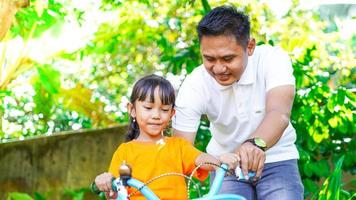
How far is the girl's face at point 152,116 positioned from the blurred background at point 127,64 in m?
2.14

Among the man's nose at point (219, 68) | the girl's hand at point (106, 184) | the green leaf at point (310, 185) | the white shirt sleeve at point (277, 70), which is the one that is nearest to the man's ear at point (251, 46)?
the white shirt sleeve at point (277, 70)

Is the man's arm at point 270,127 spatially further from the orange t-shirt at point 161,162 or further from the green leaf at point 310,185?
the green leaf at point 310,185

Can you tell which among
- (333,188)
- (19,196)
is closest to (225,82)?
(333,188)

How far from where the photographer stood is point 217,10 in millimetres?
3744

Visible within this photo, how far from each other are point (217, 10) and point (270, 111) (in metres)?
0.48

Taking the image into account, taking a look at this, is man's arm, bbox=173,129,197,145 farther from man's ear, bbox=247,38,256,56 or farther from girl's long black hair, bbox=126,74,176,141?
man's ear, bbox=247,38,256,56

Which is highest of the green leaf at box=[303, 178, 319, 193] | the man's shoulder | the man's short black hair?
the man's short black hair

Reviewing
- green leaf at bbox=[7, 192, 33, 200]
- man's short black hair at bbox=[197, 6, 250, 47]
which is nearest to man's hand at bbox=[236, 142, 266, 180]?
man's short black hair at bbox=[197, 6, 250, 47]

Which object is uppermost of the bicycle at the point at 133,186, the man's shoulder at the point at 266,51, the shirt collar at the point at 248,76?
the man's shoulder at the point at 266,51

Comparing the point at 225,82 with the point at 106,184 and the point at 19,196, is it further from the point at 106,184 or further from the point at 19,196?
the point at 19,196

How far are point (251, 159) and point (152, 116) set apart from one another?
21.7 inches

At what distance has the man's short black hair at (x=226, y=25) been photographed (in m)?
3.60

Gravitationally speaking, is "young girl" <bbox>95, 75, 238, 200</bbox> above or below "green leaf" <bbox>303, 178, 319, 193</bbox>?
above

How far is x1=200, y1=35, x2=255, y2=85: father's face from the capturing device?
11.7 feet
